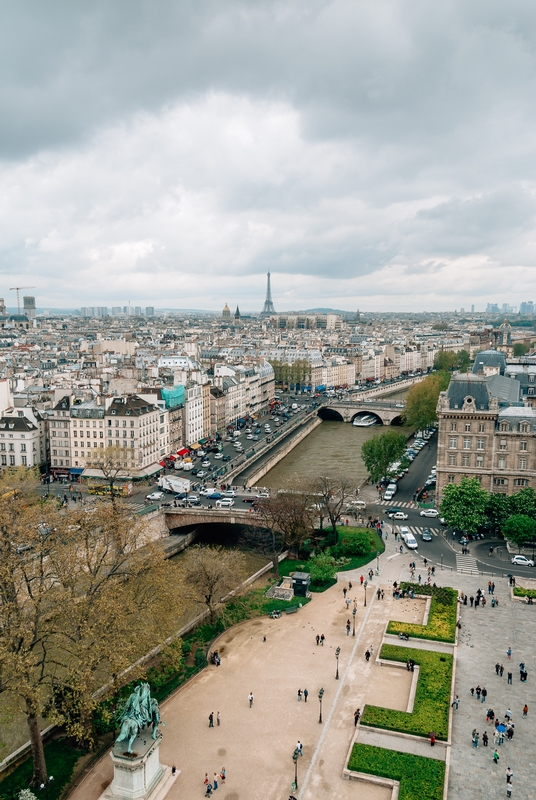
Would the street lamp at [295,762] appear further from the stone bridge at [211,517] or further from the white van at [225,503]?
the white van at [225,503]

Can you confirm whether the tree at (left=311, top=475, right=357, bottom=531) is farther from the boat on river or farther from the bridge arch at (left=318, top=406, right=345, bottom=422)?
the bridge arch at (left=318, top=406, right=345, bottom=422)

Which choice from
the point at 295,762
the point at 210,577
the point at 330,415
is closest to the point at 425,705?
the point at 295,762

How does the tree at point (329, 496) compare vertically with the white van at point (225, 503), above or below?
above

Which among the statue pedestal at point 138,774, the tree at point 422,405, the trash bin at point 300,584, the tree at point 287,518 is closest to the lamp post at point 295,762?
the statue pedestal at point 138,774

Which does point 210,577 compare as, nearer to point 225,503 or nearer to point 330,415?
point 225,503

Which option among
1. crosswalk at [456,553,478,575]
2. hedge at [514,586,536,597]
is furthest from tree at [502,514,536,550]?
hedge at [514,586,536,597]
